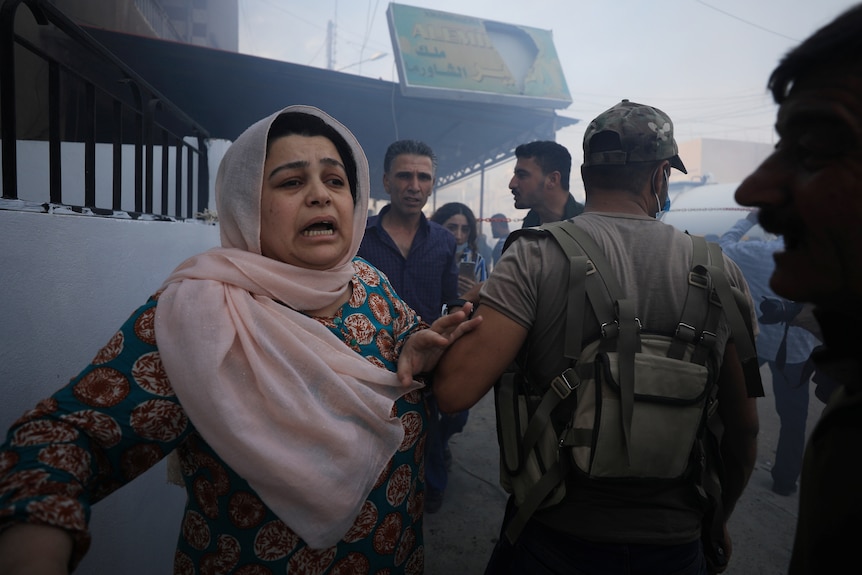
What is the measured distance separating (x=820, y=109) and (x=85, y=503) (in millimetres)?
1290

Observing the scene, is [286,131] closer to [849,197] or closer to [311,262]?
[311,262]

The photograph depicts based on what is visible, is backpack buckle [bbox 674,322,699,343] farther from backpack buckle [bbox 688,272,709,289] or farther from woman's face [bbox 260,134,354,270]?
woman's face [bbox 260,134,354,270]

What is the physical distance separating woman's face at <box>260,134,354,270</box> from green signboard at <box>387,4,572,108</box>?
823cm

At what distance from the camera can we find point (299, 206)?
126cm

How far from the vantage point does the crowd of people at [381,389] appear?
971 millimetres

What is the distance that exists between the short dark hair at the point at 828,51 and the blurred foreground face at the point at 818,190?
1cm

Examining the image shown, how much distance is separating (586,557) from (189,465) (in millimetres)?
1077

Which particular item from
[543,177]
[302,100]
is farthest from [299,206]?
[302,100]

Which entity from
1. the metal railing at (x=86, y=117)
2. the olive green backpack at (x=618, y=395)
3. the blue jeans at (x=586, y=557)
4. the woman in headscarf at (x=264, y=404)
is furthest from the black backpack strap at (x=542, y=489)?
the metal railing at (x=86, y=117)

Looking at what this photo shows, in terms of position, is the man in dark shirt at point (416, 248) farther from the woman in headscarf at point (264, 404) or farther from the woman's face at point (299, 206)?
the woman's face at point (299, 206)

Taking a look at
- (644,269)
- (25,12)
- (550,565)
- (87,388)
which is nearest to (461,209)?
(644,269)

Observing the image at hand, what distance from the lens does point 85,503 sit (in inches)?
32.6

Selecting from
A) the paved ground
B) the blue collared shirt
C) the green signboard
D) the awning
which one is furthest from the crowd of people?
the green signboard

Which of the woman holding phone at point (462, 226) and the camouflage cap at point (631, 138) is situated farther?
the woman holding phone at point (462, 226)
